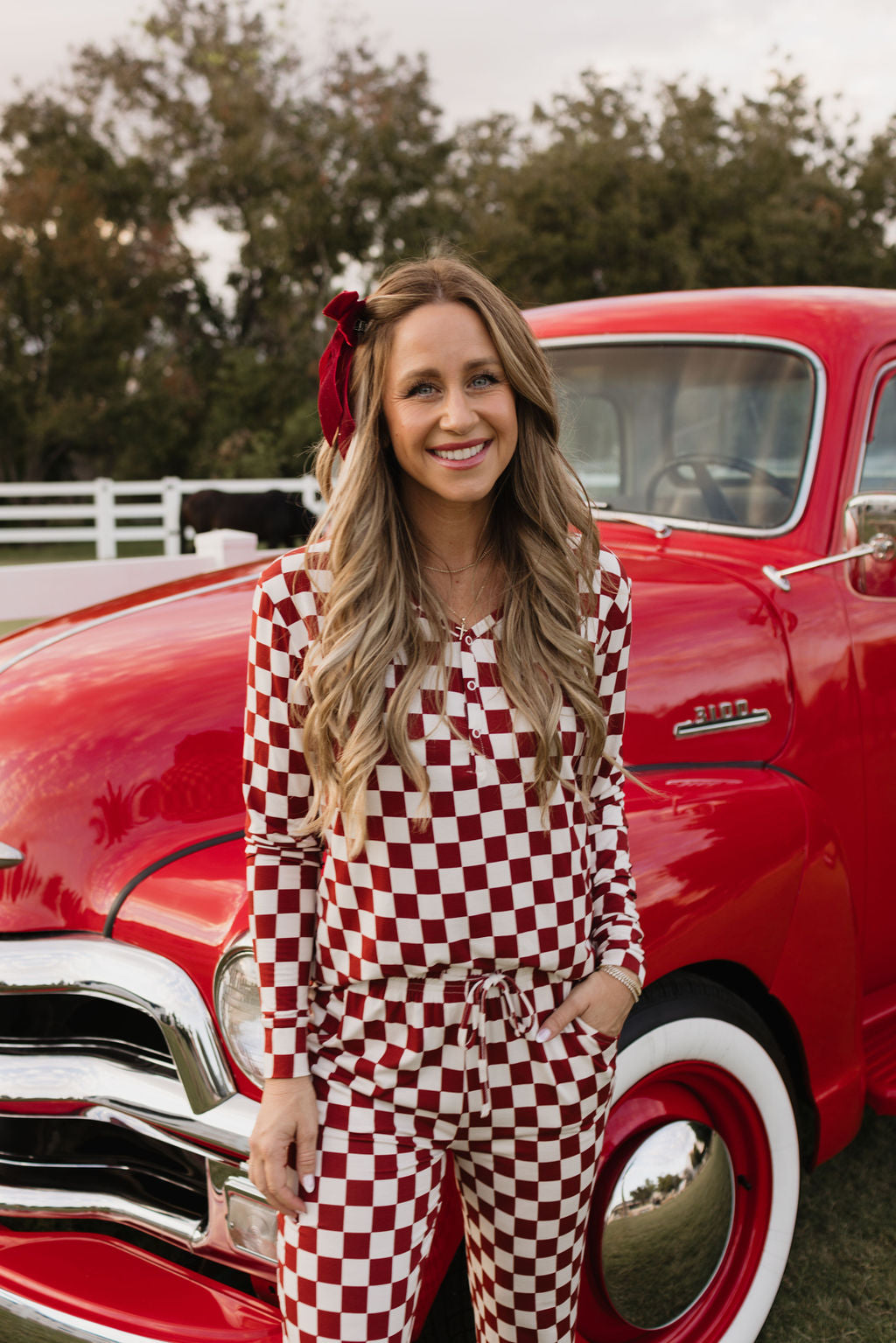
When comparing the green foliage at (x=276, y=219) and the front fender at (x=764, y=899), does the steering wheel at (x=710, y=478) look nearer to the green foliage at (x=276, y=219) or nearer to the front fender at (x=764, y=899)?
the front fender at (x=764, y=899)

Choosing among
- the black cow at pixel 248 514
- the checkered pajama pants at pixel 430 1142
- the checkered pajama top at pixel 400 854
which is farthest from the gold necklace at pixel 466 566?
the black cow at pixel 248 514

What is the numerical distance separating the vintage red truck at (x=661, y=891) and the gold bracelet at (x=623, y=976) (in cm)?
33

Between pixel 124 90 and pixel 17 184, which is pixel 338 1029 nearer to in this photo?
pixel 17 184

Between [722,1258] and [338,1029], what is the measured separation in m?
1.08

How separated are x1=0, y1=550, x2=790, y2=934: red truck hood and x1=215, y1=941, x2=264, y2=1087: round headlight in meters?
0.12

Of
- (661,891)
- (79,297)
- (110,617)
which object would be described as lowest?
(661,891)

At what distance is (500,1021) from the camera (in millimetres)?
1357

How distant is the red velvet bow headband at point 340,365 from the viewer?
144 centimetres

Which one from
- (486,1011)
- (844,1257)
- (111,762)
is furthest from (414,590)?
(844,1257)

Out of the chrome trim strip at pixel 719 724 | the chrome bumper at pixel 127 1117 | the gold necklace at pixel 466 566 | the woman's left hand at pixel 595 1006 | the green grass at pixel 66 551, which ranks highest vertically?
the gold necklace at pixel 466 566

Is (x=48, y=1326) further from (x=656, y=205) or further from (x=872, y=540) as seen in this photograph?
(x=656, y=205)

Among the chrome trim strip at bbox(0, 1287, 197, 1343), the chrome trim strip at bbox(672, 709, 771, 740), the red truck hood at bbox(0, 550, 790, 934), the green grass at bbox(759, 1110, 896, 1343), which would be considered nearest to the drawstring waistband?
the red truck hood at bbox(0, 550, 790, 934)

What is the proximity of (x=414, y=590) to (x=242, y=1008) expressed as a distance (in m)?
0.65

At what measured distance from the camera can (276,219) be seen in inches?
977
